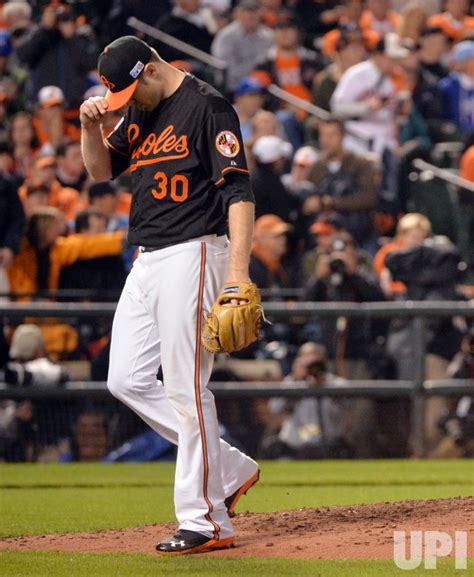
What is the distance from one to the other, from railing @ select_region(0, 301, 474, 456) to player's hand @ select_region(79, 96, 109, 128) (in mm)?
4934

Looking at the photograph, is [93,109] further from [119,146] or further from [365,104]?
[365,104]

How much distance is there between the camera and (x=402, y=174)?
46.2ft

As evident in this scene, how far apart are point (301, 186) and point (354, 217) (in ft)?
2.02

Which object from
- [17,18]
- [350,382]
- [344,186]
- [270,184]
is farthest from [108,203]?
[17,18]

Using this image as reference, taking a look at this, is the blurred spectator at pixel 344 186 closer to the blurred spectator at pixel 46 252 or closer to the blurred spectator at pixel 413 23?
the blurred spectator at pixel 46 252

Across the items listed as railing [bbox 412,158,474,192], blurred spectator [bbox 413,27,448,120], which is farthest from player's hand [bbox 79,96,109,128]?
blurred spectator [bbox 413,27,448,120]

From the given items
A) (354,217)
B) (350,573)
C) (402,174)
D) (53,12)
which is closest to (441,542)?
(350,573)

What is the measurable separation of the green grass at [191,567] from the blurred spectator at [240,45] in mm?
10601

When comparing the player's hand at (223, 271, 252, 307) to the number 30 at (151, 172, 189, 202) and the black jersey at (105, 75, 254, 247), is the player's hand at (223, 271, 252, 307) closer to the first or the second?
the black jersey at (105, 75, 254, 247)

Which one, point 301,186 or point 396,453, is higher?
point 301,186

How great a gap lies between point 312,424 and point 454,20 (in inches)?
298

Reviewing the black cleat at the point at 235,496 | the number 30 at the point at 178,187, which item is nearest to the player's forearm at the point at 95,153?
the number 30 at the point at 178,187

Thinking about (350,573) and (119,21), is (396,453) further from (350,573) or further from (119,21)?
(119,21)

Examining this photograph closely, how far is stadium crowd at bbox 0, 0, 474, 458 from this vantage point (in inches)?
425
